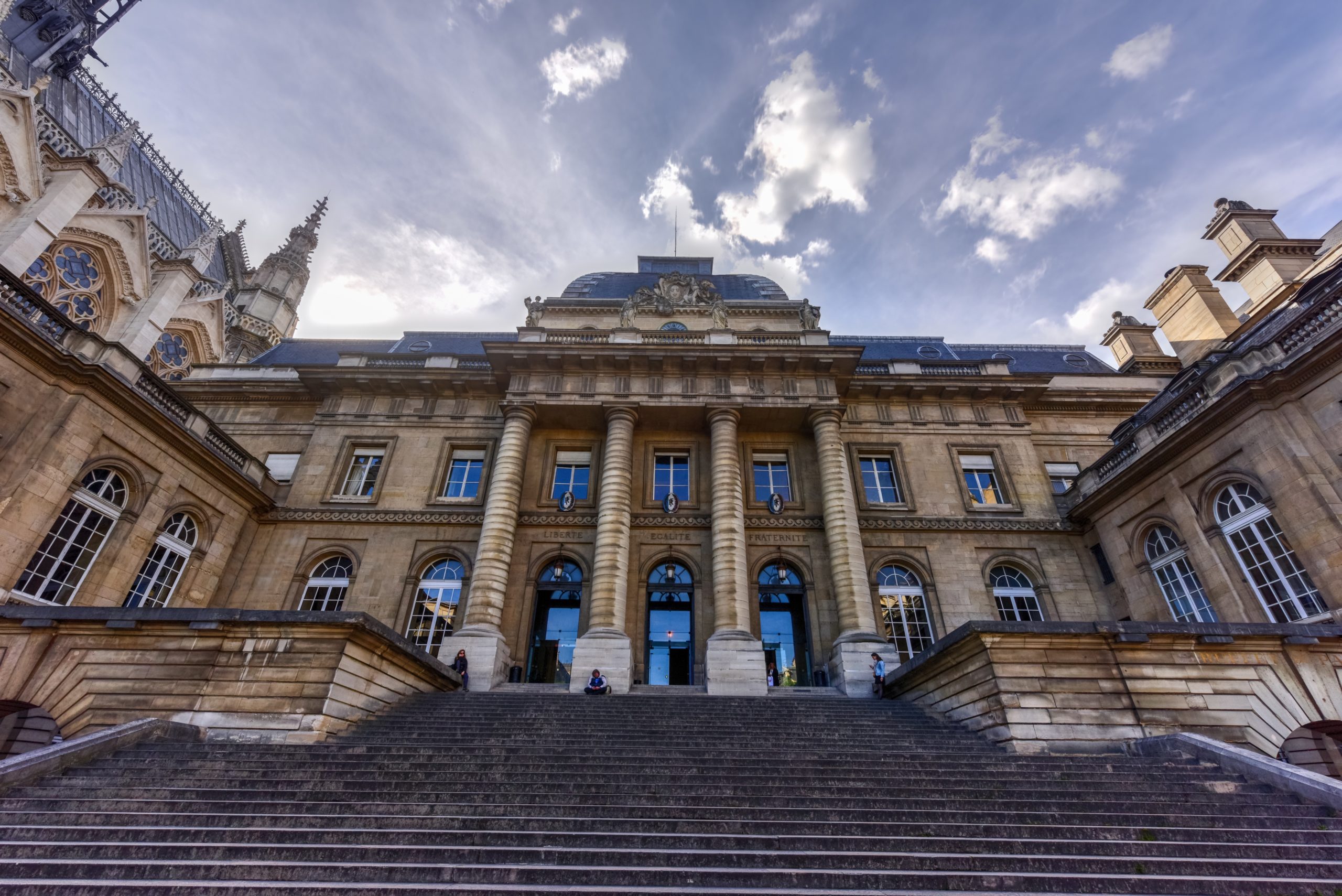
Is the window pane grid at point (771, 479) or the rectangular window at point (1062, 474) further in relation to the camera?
the rectangular window at point (1062, 474)

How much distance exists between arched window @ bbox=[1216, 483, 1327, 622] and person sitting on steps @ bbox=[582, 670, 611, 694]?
1451cm

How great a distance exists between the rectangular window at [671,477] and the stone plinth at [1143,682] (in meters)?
10.7

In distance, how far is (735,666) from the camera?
14078 mm

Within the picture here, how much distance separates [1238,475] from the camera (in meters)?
12.9

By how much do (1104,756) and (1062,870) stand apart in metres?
4.36

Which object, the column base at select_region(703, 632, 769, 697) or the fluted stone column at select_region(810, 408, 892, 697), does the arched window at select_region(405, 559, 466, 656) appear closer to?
the column base at select_region(703, 632, 769, 697)

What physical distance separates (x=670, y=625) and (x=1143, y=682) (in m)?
11.2

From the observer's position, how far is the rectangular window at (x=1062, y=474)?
65.0 ft

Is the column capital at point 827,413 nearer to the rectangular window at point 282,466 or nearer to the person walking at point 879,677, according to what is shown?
the person walking at point 879,677

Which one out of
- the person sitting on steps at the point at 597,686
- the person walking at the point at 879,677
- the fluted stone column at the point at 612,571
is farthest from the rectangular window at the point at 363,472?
the person walking at the point at 879,677

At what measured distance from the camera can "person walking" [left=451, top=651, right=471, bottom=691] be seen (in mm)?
13523

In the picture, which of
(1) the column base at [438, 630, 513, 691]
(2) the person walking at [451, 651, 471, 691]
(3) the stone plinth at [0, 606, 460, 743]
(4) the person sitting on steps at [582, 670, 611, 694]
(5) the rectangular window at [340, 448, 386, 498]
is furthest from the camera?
(5) the rectangular window at [340, 448, 386, 498]

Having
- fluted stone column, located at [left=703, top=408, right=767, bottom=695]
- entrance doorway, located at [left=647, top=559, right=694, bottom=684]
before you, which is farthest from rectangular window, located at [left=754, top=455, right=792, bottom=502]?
entrance doorway, located at [left=647, top=559, right=694, bottom=684]

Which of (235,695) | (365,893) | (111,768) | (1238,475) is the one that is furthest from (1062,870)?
(1238,475)
